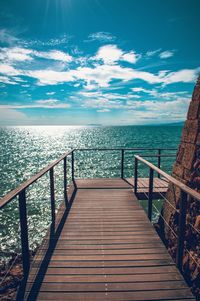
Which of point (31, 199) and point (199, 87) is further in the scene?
point (31, 199)

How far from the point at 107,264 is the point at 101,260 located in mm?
135

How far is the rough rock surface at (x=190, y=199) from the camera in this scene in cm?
418

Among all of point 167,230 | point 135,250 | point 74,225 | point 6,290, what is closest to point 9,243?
point 6,290

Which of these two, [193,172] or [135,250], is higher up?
[193,172]

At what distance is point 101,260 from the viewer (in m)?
3.26

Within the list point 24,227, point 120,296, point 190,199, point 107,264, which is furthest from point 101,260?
point 190,199

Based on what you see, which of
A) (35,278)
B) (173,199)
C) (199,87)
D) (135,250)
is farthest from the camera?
(173,199)

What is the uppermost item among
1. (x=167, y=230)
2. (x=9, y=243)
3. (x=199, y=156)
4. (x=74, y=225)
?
(x=199, y=156)

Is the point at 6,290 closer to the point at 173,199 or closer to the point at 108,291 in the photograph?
the point at 108,291

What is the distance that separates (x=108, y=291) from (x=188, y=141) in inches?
144

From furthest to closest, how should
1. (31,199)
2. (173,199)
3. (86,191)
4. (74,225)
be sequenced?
1. (31,199)
2. (86,191)
3. (173,199)
4. (74,225)

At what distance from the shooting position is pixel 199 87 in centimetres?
488

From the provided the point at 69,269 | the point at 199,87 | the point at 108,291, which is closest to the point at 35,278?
the point at 69,269

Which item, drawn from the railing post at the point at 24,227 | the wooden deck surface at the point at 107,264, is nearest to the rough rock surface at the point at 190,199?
the wooden deck surface at the point at 107,264
